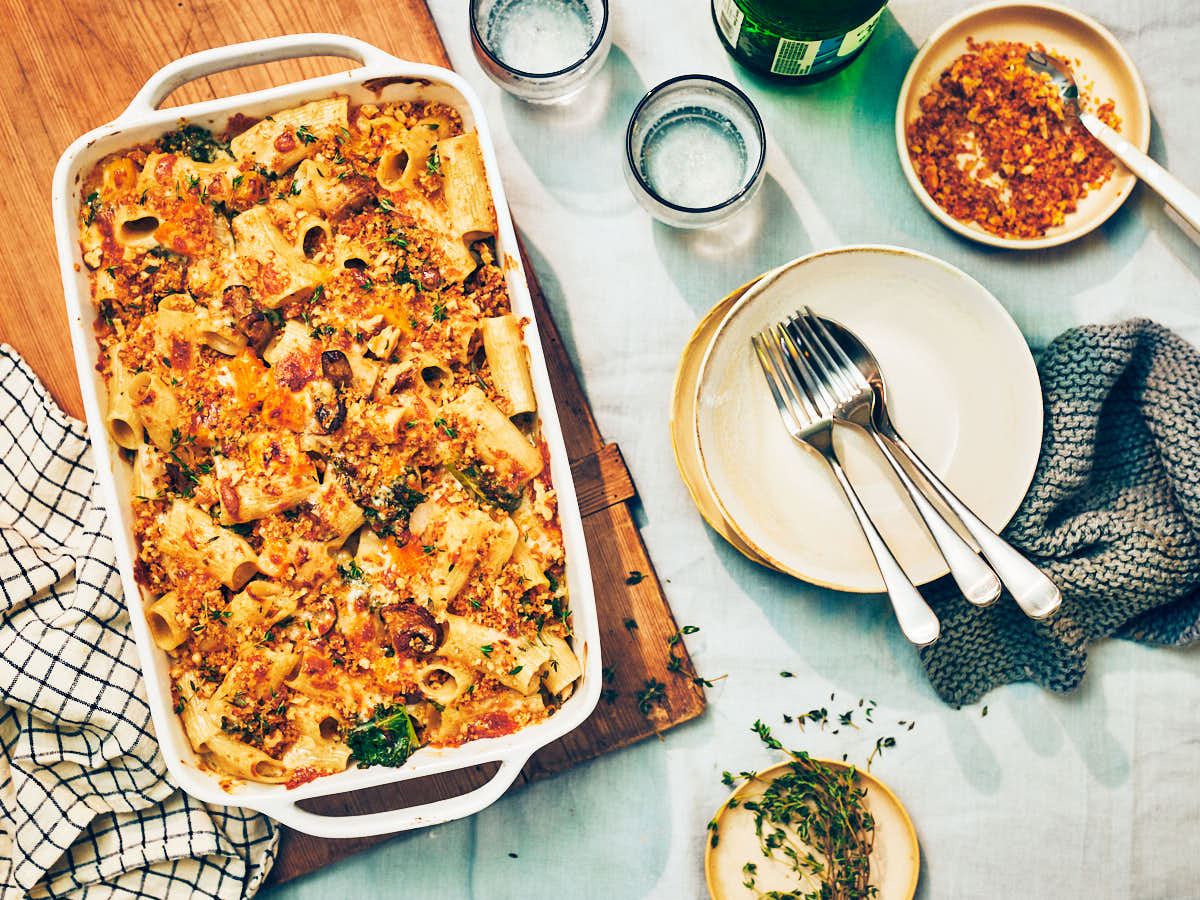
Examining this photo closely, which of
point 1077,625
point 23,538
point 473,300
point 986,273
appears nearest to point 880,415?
point 986,273

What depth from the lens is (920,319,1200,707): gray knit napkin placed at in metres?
1.87

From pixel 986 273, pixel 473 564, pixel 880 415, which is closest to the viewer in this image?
pixel 473 564

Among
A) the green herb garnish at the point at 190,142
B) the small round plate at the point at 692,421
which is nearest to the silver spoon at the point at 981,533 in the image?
the small round plate at the point at 692,421

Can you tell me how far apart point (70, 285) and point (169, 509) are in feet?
1.51

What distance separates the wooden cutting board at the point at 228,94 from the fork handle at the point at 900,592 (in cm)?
47

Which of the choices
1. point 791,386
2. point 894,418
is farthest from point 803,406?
point 894,418

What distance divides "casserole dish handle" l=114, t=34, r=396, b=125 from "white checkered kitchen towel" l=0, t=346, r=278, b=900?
665mm

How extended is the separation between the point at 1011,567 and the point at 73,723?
6.44ft

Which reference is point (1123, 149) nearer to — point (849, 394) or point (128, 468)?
point (849, 394)

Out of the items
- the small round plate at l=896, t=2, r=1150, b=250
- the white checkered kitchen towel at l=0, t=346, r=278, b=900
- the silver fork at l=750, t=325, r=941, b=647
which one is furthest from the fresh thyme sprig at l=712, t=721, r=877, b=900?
the small round plate at l=896, t=2, r=1150, b=250

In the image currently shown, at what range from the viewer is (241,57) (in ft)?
5.57

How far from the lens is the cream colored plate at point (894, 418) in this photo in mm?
1857

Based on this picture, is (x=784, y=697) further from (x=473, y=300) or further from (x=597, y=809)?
(x=473, y=300)

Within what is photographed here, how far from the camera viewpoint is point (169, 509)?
1691 mm
